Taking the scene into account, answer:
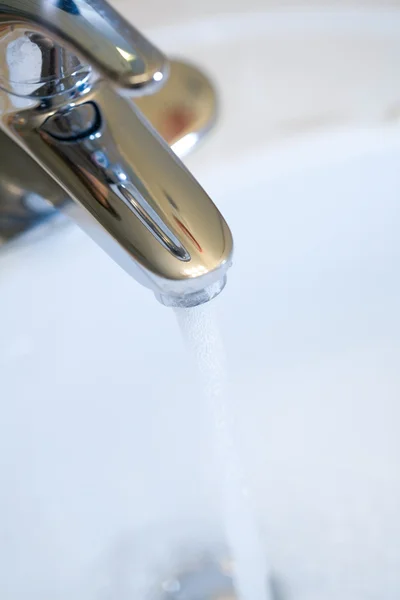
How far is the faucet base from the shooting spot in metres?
0.32

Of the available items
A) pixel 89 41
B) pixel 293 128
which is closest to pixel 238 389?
pixel 293 128

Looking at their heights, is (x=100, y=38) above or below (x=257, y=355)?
above

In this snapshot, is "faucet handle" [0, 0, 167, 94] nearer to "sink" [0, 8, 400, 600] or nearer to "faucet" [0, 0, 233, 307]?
"faucet" [0, 0, 233, 307]

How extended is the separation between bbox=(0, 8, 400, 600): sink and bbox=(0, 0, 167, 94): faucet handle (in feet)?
0.46

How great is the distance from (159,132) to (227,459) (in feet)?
0.52

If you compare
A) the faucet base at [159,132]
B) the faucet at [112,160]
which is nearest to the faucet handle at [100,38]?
the faucet at [112,160]

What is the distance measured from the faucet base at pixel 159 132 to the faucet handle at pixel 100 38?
4.5 inches

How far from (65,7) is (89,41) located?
13mm

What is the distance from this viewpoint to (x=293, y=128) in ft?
1.18

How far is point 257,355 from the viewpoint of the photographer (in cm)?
40

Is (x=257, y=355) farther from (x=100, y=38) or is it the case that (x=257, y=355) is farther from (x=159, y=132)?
(x=100, y=38)

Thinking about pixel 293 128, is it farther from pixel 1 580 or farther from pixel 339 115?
pixel 1 580

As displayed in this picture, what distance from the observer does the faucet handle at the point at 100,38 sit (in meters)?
0.18

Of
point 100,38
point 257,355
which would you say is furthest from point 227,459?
point 100,38
